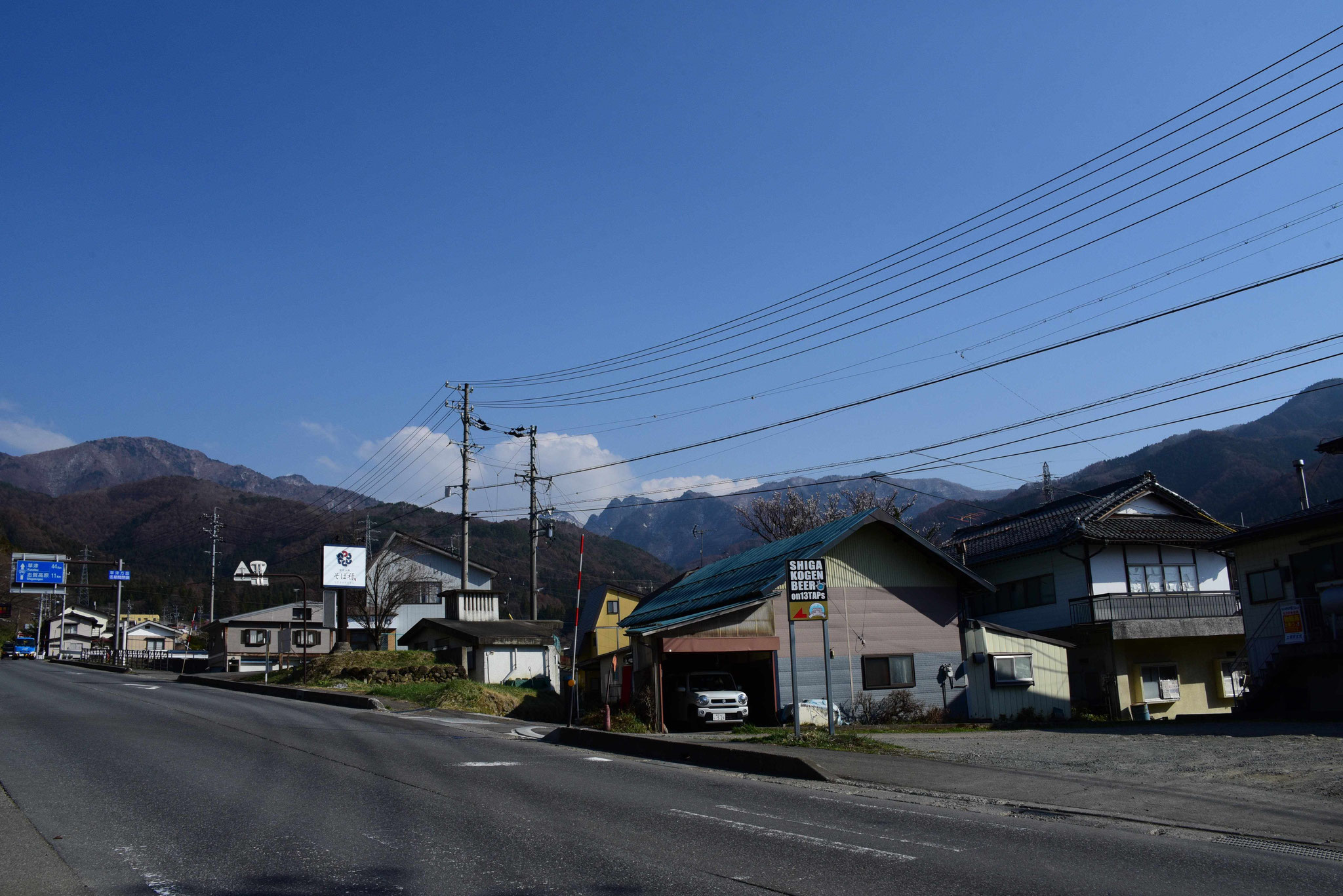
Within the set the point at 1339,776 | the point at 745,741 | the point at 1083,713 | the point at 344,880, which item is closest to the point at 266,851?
the point at 344,880

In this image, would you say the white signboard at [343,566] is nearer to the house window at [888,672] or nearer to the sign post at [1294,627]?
the house window at [888,672]

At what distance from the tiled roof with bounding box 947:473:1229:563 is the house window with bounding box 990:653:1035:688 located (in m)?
8.17

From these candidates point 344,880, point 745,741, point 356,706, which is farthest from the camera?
point 356,706

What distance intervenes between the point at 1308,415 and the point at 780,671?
183 m

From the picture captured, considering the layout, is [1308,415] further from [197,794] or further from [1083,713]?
[197,794]

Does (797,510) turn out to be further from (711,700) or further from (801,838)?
(801,838)

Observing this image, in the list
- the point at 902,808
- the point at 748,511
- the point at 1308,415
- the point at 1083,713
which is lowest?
the point at 1083,713

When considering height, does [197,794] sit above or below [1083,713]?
above

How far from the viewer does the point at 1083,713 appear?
30656 millimetres

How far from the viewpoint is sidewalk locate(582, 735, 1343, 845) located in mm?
8875

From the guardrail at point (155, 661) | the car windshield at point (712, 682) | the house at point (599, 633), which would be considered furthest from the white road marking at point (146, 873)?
the guardrail at point (155, 661)

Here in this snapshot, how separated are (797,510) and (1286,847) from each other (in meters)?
49.4

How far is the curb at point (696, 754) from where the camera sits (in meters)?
12.6

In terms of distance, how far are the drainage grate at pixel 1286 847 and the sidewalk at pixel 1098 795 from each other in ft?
0.87
